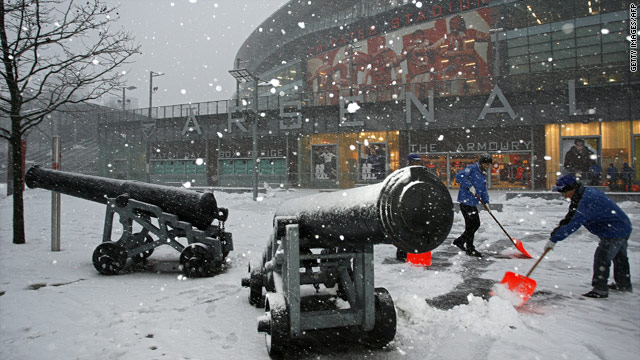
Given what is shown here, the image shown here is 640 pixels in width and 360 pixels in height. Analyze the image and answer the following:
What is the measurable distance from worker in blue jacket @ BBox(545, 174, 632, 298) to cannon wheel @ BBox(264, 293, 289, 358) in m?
3.36

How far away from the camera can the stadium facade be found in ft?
68.6

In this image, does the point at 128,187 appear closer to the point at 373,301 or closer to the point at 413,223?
the point at 373,301

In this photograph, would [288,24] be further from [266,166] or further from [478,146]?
[478,146]

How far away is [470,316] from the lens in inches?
145

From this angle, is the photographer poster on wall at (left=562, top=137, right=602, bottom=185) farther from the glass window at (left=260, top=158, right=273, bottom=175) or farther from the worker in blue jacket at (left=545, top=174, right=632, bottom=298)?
the glass window at (left=260, top=158, right=273, bottom=175)

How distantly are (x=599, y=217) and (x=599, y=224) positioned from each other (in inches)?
4.8

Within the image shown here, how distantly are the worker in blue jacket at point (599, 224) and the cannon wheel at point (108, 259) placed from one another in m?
5.74

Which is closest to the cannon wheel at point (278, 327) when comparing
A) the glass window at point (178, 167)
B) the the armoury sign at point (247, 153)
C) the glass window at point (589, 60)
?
the the armoury sign at point (247, 153)

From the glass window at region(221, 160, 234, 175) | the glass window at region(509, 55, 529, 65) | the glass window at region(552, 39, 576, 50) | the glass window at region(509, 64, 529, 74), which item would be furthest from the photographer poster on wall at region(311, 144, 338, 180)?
the glass window at region(552, 39, 576, 50)

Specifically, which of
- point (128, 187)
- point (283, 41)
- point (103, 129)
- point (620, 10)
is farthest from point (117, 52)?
point (283, 41)

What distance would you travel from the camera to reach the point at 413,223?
197 centimetres

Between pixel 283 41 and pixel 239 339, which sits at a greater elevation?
pixel 283 41

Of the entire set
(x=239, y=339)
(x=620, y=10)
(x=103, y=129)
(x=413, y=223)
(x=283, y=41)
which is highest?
(x=283, y=41)

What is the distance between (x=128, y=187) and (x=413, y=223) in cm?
515
